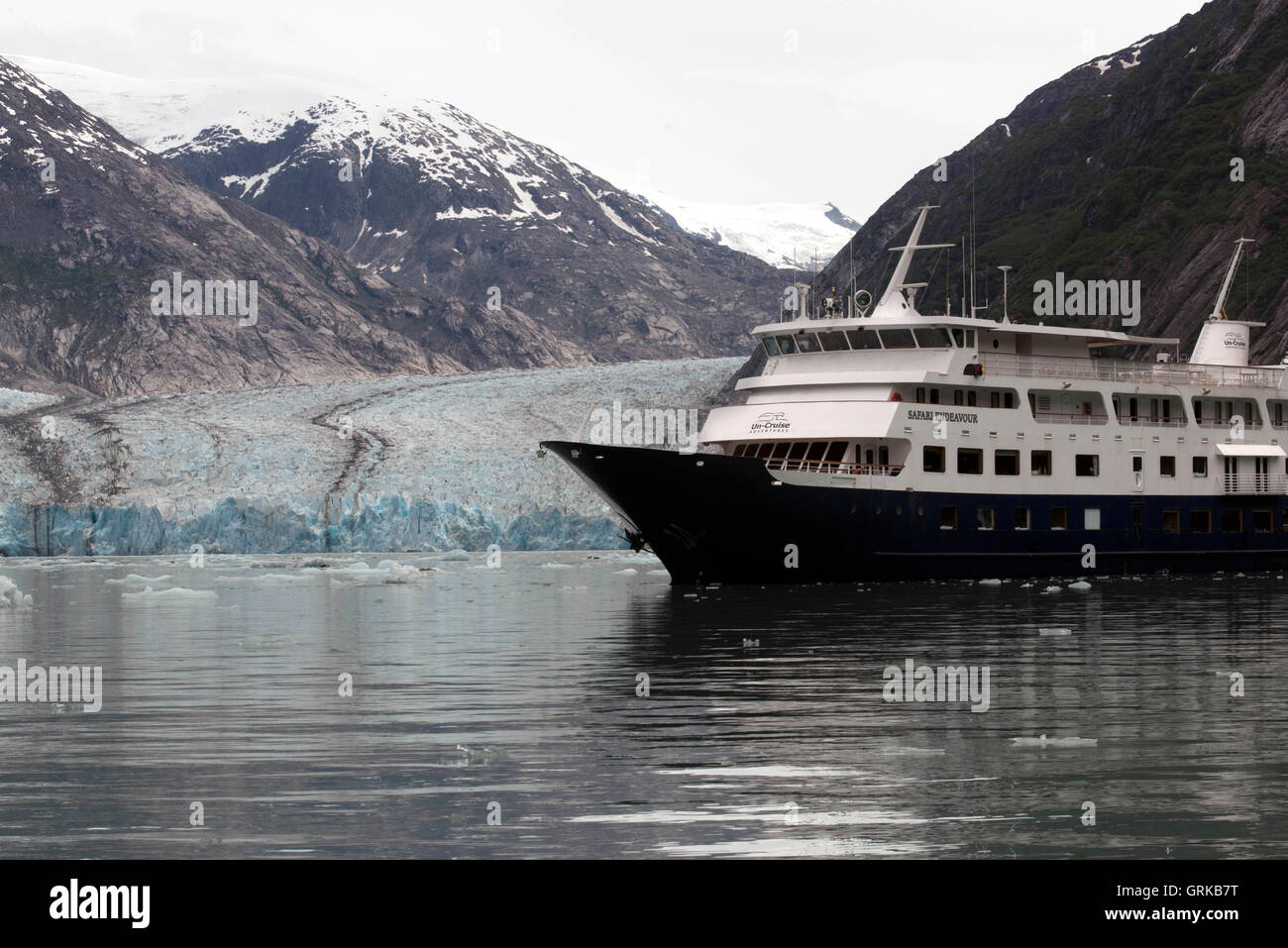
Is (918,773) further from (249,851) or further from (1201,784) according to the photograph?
(249,851)

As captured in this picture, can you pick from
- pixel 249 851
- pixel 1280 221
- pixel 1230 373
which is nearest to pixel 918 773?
pixel 249 851

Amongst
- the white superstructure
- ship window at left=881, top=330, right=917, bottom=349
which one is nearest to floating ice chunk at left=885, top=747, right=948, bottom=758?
the white superstructure

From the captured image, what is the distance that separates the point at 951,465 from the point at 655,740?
28287mm

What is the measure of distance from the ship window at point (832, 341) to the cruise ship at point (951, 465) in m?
0.08

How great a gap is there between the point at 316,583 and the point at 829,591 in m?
16.2

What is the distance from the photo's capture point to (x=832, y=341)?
43750 millimetres

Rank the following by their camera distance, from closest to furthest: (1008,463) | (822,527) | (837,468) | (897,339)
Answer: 1. (822,527)
2. (837,468)
3. (897,339)
4. (1008,463)

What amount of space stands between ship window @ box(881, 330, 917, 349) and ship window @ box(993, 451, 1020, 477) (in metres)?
3.84

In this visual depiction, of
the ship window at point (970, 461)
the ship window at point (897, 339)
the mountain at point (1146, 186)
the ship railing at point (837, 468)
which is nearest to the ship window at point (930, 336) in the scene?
the ship window at point (897, 339)

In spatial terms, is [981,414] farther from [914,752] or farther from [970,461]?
[914,752]

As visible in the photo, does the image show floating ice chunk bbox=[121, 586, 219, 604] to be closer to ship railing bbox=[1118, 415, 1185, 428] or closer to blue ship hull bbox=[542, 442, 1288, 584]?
blue ship hull bbox=[542, 442, 1288, 584]

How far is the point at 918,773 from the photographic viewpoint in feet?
44.6

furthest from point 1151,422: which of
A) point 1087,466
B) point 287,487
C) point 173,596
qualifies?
point 287,487

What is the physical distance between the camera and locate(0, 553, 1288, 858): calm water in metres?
11.5
